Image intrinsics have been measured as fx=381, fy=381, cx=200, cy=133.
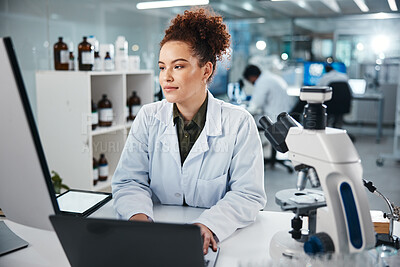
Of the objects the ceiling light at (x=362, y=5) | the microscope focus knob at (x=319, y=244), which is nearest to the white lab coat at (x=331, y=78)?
the ceiling light at (x=362, y=5)

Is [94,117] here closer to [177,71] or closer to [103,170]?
[103,170]

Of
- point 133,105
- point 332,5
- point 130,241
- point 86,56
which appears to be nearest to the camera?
point 130,241

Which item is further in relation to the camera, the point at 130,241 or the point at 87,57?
the point at 87,57

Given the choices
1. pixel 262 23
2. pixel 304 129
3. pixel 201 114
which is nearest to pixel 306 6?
pixel 262 23

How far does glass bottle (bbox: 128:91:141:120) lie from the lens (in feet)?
10.0

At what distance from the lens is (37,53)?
9.35 feet

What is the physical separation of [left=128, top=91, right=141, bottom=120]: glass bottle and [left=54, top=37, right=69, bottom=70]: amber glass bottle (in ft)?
1.95

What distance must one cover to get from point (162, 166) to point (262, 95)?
11.0 feet

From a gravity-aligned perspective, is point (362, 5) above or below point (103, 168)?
above

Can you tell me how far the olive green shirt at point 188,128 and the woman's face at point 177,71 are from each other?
3.9 inches

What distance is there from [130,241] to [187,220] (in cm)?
47

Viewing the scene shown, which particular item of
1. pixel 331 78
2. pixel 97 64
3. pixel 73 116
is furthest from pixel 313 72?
pixel 73 116

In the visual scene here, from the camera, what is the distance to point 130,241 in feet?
2.41

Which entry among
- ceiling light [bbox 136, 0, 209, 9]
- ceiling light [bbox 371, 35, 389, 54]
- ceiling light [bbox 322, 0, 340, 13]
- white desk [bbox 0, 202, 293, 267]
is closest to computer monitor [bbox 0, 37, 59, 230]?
white desk [bbox 0, 202, 293, 267]
